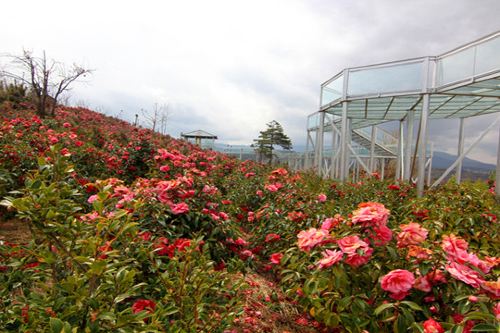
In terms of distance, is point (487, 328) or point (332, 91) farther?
point (332, 91)

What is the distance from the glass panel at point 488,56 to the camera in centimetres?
560

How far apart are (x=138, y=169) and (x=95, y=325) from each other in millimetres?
4783

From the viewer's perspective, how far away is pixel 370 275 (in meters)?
1.59

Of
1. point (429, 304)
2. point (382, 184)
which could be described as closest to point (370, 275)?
point (429, 304)

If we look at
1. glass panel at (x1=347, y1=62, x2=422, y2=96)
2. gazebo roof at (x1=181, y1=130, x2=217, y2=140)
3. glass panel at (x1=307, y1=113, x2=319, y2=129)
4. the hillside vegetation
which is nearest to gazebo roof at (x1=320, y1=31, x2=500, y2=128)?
glass panel at (x1=347, y1=62, x2=422, y2=96)

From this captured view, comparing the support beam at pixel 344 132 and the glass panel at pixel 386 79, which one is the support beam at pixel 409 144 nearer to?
the support beam at pixel 344 132

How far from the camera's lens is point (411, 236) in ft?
4.91

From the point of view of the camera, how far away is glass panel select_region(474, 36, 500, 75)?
18.4 ft

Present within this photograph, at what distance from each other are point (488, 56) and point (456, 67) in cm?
81

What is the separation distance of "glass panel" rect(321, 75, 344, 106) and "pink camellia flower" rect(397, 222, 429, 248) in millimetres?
7788

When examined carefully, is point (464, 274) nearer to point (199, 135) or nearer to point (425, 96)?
point (425, 96)

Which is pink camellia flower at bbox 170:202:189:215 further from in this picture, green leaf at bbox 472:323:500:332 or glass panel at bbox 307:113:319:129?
glass panel at bbox 307:113:319:129

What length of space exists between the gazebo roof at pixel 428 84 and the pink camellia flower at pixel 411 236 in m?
6.03

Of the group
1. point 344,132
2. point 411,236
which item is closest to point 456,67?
point 344,132
